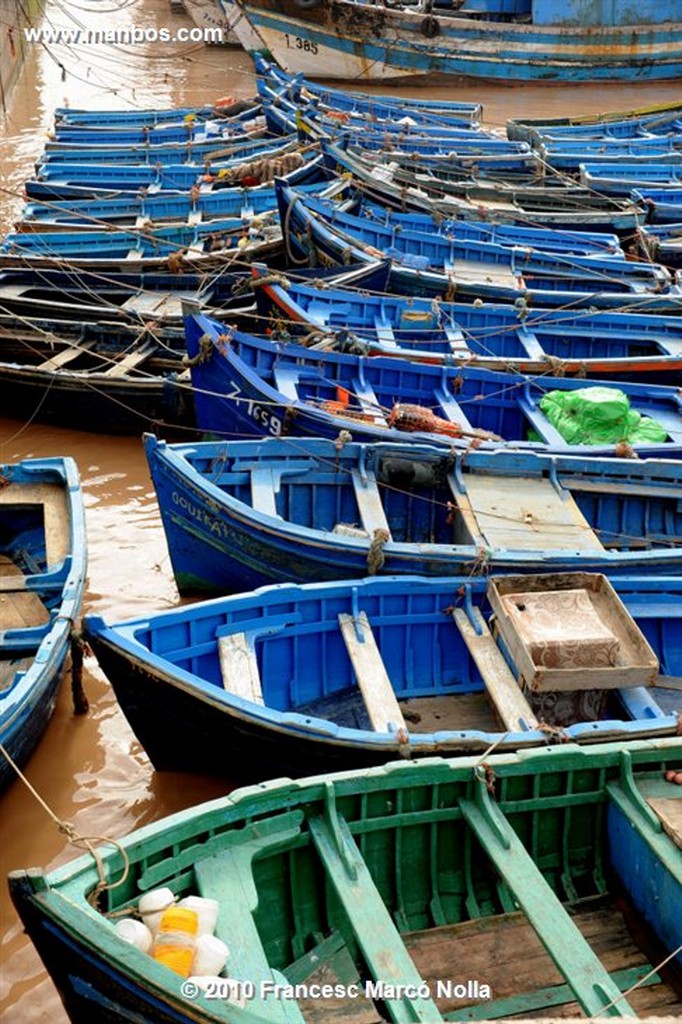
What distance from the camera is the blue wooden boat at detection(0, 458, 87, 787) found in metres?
7.31

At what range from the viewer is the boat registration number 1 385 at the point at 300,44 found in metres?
32.9

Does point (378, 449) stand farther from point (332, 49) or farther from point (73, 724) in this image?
point (332, 49)

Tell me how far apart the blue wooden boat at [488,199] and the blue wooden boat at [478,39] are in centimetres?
1541

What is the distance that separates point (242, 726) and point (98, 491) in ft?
19.6

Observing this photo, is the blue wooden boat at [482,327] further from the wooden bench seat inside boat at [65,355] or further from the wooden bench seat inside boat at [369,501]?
the wooden bench seat inside boat at [369,501]

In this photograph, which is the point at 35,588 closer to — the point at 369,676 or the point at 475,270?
the point at 369,676

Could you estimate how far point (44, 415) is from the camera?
42.4ft

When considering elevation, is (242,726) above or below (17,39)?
below

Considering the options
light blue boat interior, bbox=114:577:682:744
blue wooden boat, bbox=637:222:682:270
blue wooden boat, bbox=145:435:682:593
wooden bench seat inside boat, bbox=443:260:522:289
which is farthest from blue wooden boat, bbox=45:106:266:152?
light blue boat interior, bbox=114:577:682:744

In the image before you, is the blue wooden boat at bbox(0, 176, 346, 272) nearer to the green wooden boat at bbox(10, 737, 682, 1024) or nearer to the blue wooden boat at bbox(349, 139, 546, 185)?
the blue wooden boat at bbox(349, 139, 546, 185)

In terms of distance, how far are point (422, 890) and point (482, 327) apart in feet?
26.3

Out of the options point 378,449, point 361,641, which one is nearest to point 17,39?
point 378,449

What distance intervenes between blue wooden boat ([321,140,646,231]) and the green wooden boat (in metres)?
11.6

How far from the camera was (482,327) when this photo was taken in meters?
12.7
